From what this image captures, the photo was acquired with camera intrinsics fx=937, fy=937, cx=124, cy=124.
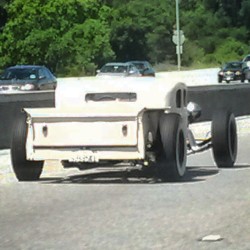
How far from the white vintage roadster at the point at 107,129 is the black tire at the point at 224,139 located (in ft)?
1.88

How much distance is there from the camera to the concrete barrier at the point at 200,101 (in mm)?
19723

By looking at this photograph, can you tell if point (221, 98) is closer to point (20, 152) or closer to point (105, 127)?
point (20, 152)

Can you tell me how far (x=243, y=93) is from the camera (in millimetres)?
28625

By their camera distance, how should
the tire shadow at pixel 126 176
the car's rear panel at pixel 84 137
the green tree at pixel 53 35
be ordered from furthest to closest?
the green tree at pixel 53 35, the tire shadow at pixel 126 176, the car's rear panel at pixel 84 137

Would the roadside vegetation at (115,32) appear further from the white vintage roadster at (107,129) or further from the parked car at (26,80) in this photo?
the white vintage roadster at (107,129)

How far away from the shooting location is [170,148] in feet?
43.1

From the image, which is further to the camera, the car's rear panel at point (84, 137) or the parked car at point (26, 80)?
the parked car at point (26, 80)

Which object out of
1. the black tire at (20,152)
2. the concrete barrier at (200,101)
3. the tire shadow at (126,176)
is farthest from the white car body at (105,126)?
the concrete barrier at (200,101)

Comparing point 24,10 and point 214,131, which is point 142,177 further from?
point 24,10

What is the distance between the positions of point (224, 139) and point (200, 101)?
1188 centimetres

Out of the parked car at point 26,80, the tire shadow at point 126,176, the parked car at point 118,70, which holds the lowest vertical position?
the parked car at point 118,70

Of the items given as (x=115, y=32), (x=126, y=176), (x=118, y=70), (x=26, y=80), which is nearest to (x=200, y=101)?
(x=126, y=176)

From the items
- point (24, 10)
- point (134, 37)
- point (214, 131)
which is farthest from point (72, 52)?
point (214, 131)

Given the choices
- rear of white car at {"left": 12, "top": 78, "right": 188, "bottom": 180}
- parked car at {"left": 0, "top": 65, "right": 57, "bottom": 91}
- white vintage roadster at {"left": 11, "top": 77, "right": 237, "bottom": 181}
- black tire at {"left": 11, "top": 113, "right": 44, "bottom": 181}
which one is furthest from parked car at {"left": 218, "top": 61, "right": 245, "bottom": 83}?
black tire at {"left": 11, "top": 113, "right": 44, "bottom": 181}
